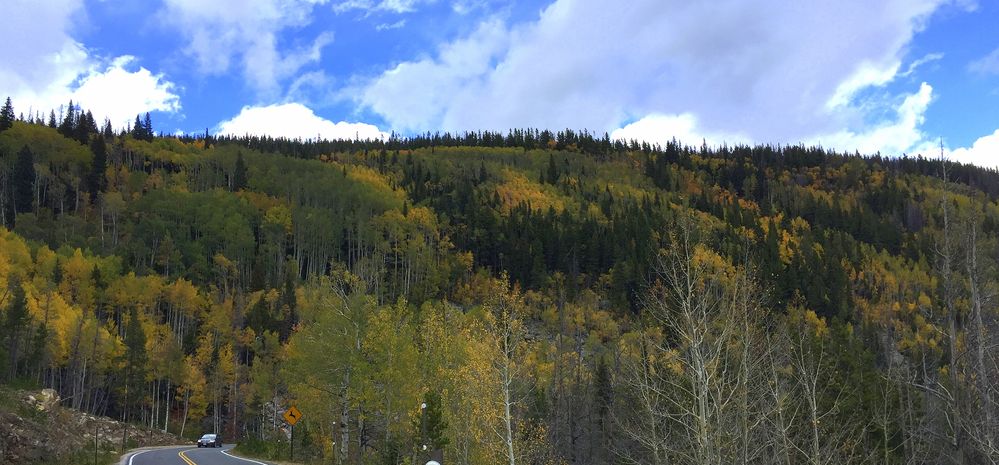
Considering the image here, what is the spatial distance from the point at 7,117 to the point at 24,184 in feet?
156

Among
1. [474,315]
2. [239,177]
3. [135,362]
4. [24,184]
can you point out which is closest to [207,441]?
[135,362]

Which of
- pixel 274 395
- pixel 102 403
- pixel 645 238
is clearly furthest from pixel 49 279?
pixel 645 238

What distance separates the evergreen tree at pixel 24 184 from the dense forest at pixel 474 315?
1.70 ft

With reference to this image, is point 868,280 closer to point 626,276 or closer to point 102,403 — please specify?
point 626,276

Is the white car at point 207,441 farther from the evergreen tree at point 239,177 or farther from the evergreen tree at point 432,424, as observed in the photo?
the evergreen tree at point 239,177

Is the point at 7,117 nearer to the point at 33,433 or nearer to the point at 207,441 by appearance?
the point at 207,441

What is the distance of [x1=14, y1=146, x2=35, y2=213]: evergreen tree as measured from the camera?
4702 inches

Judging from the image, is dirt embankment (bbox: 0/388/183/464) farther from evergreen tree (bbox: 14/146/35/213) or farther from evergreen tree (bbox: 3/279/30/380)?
evergreen tree (bbox: 14/146/35/213)

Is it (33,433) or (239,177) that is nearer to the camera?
(33,433)

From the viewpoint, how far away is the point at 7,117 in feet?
502

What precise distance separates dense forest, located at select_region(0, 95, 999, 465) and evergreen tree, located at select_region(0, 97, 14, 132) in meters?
1.07

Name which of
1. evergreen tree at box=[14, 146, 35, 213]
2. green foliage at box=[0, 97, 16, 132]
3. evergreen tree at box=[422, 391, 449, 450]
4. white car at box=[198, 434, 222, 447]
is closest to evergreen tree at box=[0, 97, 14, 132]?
green foliage at box=[0, 97, 16, 132]

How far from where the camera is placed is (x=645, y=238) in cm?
13688

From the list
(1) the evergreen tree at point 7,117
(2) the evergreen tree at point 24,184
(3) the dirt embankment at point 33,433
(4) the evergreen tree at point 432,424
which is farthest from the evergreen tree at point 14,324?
(1) the evergreen tree at point 7,117
